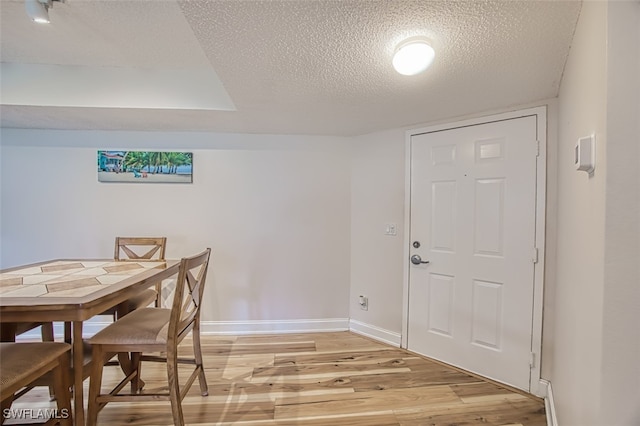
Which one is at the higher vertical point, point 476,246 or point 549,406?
point 476,246

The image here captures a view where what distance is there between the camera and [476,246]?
2.04 m

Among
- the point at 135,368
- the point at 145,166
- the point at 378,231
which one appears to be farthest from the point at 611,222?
the point at 145,166

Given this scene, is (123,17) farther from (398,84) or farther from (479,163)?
(479,163)

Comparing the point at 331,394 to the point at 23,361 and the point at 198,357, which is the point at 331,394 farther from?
the point at 23,361

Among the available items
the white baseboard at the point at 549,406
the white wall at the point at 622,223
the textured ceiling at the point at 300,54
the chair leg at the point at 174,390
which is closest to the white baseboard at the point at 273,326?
the chair leg at the point at 174,390

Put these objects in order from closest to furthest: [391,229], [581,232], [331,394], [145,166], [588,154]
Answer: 1. [588,154]
2. [581,232]
3. [331,394]
4. [391,229]
5. [145,166]

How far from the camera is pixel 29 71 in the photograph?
2002mm

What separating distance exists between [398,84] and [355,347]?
2.20 meters

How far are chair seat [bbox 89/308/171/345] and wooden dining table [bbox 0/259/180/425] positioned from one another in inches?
4.2

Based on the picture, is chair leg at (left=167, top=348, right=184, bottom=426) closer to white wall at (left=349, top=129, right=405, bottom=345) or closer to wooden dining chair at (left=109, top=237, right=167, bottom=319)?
wooden dining chair at (left=109, top=237, right=167, bottom=319)

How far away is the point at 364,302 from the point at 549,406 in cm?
147

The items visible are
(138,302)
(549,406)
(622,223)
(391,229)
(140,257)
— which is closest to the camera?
(622,223)

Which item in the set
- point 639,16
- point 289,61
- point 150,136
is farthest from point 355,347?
point 150,136

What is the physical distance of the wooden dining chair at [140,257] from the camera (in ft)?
6.40
